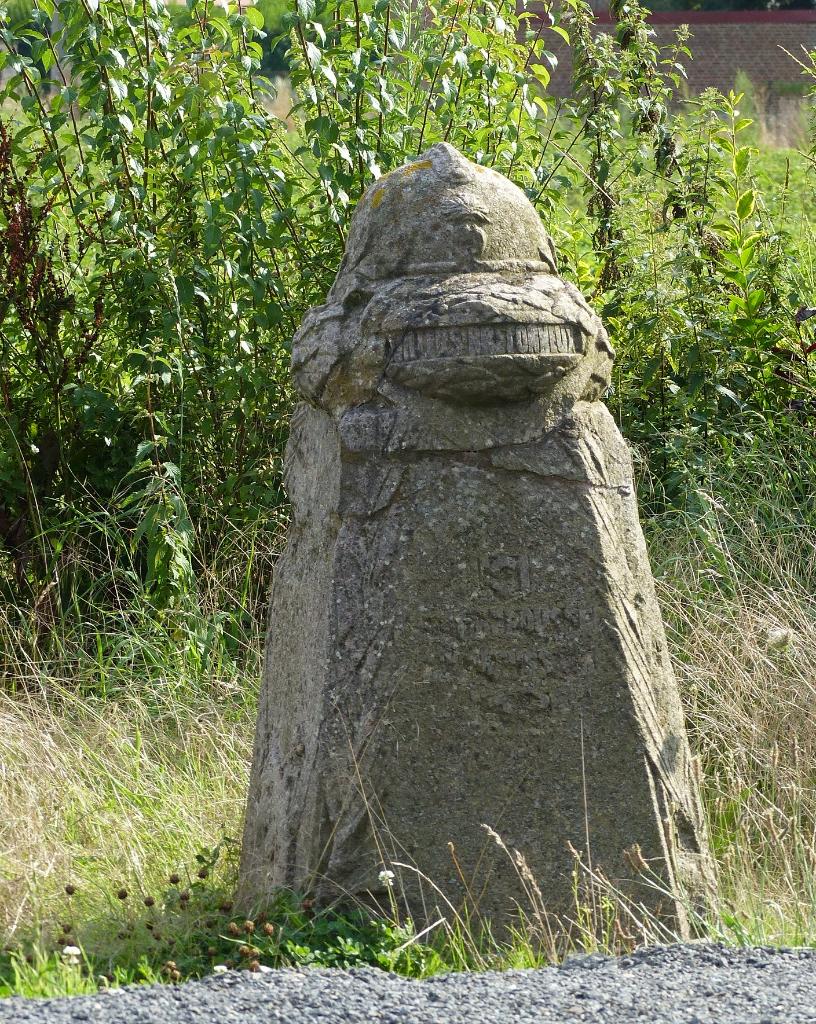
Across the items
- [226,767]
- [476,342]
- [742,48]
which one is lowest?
[226,767]

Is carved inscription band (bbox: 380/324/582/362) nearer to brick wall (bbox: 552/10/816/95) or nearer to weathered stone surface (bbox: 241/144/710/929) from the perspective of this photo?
weathered stone surface (bbox: 241/144/710/929)

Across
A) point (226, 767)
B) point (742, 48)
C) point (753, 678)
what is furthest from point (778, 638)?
Result: point (742, 48)

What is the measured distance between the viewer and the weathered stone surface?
113 inches

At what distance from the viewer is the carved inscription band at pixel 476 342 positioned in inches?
111

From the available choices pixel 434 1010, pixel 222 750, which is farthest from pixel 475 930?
pixel 222 750

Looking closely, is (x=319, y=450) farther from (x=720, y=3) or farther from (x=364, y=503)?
(x=720, y=3)

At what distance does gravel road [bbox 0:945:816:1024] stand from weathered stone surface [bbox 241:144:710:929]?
0.32m

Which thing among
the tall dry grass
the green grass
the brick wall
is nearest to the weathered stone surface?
the green grass

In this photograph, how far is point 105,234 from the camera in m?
5.09

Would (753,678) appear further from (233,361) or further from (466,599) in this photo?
(233,361)

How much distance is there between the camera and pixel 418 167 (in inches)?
118

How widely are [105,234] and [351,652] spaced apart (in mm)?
2782

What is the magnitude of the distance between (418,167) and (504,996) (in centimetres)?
177

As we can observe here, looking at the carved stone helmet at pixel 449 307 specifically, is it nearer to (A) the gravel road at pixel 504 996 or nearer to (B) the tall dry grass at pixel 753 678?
(A) the gravel road at pixel 504 996
